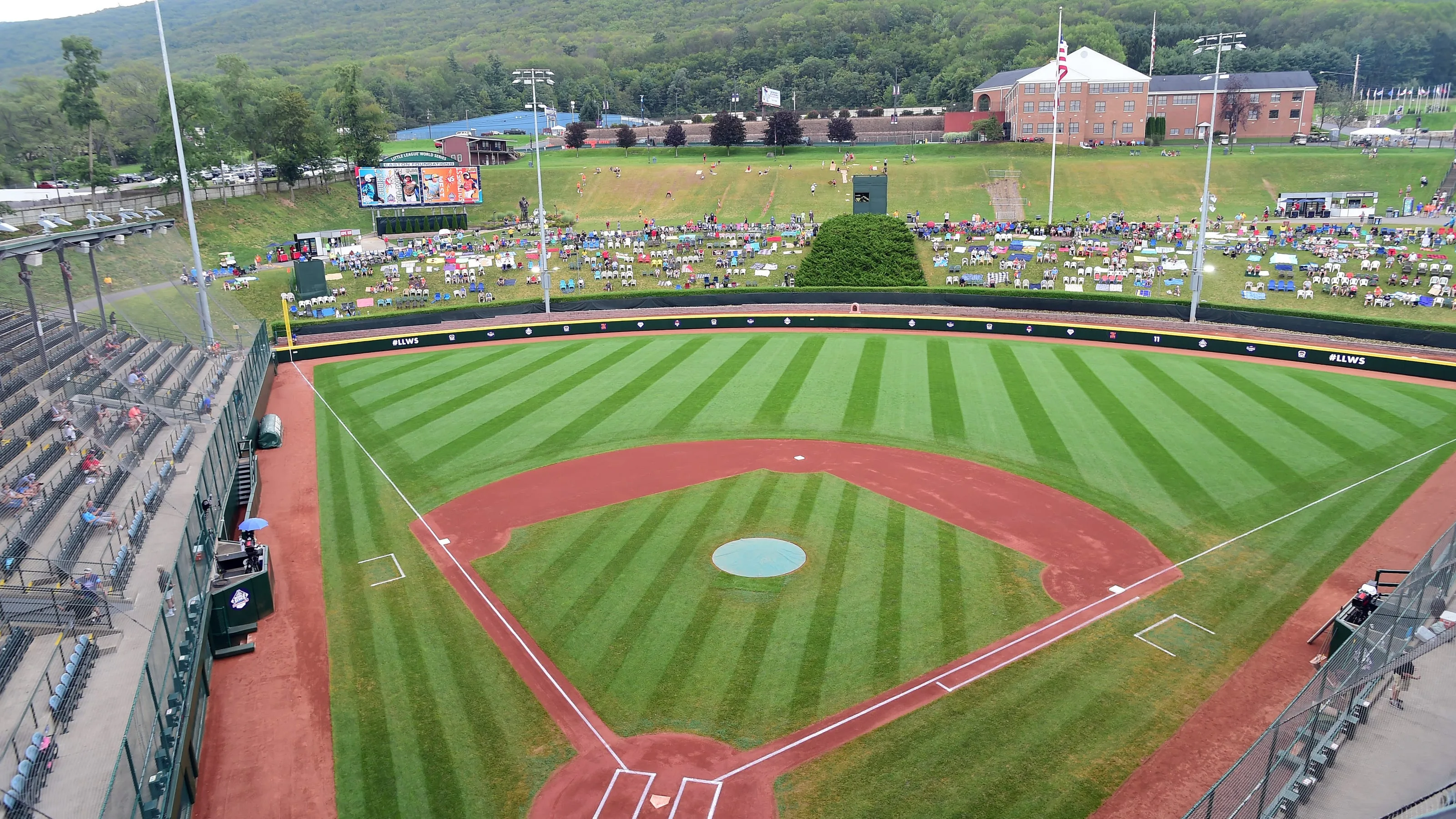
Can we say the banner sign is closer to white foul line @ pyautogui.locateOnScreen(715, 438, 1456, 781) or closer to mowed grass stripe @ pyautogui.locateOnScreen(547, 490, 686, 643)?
mowed grass stripe @ pyautogui.locateOnScreen(547, 490, 686, 643)

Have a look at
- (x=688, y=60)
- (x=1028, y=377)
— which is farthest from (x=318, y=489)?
(x=688, y=60)

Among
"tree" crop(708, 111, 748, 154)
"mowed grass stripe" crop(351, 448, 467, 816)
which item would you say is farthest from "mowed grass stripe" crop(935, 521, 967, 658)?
"tree" crop(708, 111, 748, 154)

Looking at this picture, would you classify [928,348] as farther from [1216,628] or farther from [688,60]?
[688,60]

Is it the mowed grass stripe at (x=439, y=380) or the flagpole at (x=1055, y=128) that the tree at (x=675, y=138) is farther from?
the mowed grass stripe at (x=439, y=380)

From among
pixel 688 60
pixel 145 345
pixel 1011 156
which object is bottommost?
pixel 145 345

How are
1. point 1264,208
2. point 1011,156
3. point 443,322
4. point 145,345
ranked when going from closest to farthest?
point 145,345 < point 443,322 < point 1264,208 < point 1011,156

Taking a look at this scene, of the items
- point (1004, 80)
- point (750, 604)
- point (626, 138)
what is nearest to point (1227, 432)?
point (750, 604)
